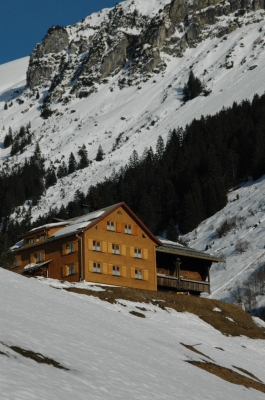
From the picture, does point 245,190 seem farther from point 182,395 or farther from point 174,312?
point 182,395

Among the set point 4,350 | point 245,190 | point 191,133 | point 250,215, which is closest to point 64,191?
point 191,133

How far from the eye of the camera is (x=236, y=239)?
10475 centimetres

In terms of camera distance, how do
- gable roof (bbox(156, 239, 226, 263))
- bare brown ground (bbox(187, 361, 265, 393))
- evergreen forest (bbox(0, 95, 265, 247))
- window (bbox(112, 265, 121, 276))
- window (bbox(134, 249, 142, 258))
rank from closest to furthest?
bare brown ground (bbox(187, 361, 265, 393))
window (bbox(112, 265, 121, 276))
window (bbox(134, 249, 142, 258))
gable roof (bbox(156, 239, 226, 263))
evergreen forest (bbox(0, 95, 265, 247))

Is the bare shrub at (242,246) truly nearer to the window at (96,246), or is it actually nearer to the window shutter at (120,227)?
the window shutter at (120,227)

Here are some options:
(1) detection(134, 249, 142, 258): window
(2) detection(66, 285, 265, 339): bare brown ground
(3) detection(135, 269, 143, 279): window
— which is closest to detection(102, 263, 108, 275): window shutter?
(3) detection(135, 269, 143, 279): window

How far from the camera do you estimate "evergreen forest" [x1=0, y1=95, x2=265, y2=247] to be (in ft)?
446

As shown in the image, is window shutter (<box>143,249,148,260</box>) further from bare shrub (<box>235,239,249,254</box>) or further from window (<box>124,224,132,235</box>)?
bare shrub (<box>235,239,249,254</box>)

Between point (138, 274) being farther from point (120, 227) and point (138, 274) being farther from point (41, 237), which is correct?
point (41, 237)

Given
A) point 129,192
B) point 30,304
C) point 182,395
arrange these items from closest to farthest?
point 182,395, point 30,304, point 129,192

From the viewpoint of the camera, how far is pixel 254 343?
159ft

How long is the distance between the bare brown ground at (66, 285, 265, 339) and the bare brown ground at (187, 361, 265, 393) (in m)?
13.7

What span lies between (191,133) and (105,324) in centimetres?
14663

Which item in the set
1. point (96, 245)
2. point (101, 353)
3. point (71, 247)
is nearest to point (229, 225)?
point (96, 245)

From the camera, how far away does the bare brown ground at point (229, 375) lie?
3291 centimetres
